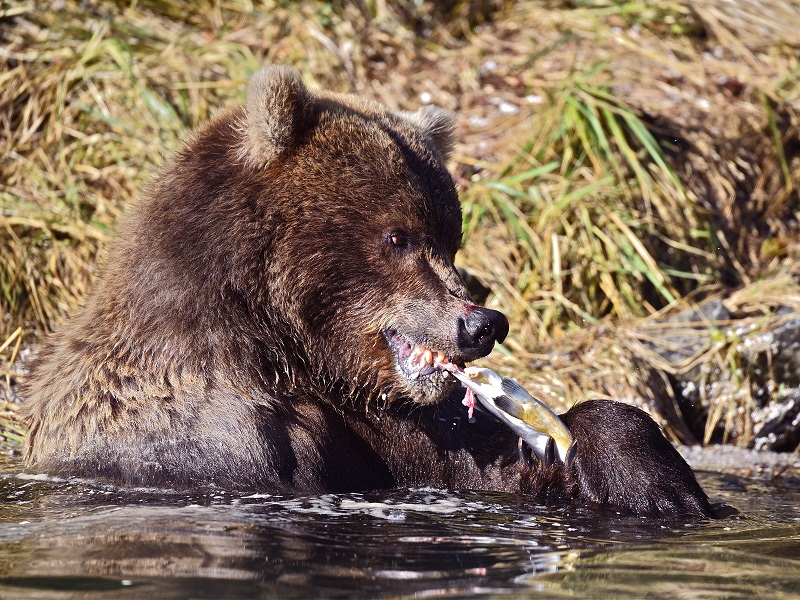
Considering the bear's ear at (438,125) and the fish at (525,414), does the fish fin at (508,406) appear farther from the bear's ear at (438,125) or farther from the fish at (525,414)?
the bear's ear at (438,125)

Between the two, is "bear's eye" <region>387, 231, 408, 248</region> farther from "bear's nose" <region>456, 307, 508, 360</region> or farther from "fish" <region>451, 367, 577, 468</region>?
"fish" <region>451, 367, 577, 468</region>

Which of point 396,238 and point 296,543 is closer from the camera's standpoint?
point 296,543

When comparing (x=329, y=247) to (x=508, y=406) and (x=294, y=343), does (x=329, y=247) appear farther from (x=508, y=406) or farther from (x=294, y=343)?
(x=508, y=406)

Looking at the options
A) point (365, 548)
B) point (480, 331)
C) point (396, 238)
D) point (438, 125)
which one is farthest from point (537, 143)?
point (365, 548)

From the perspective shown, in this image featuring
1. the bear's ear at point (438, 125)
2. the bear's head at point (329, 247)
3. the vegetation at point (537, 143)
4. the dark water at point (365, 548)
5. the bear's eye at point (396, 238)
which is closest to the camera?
Answer: the dark water at point (365, 548)

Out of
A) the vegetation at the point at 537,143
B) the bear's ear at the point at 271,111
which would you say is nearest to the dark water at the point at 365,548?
the bear's ear at the point at 271,111

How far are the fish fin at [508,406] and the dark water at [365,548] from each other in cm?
35

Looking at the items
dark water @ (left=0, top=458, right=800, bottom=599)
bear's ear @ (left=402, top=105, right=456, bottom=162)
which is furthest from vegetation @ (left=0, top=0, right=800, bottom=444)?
dark water @ (left=0, top=458, right=800, bottom=599)

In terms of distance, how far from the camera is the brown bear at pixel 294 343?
14.8 feet

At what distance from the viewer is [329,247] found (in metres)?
4.76

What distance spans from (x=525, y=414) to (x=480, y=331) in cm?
36

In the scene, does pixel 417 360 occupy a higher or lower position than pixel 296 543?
higher

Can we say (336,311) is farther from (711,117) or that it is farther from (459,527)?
(711,117)

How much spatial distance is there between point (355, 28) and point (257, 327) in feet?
20.7
